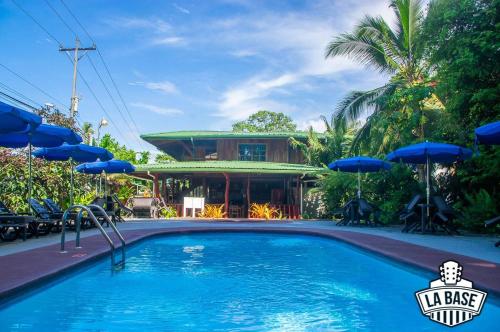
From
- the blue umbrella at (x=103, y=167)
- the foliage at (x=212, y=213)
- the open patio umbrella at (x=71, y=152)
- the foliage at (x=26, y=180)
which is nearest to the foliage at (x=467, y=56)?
the open patio umbrella at (x=71, y=152)

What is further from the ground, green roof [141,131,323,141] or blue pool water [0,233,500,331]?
green roof [141,131,323,141]

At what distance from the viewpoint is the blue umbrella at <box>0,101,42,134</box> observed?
23.9 ft

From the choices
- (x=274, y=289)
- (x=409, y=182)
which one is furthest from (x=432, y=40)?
(x=274, y=289)

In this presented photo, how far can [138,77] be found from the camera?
3475 centimetres

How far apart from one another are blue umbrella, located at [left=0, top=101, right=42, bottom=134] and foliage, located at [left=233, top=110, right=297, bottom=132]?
4648 cm

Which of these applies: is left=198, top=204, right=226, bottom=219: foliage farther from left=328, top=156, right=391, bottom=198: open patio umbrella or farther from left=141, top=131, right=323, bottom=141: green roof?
left=328, top=156, right=391, bottom=198: open patio umbrella

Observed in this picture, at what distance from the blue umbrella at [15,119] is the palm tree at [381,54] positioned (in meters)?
11.9

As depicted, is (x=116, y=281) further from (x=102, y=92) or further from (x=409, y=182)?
(x=102, y=92)

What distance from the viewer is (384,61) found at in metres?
17.5

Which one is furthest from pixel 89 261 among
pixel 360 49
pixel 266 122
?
pixel 266 122

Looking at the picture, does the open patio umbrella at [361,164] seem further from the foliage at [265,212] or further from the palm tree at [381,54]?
the foliage at [265,212]

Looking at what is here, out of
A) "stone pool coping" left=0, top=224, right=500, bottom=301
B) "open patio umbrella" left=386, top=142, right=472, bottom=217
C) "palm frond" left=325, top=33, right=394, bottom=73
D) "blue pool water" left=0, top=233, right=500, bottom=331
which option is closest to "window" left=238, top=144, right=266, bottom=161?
"palm frond" left=325, top=33, right=394, bottom=73

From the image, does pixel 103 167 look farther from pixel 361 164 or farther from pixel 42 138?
pixel 361 164

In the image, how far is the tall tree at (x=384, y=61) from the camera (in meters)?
16.2
